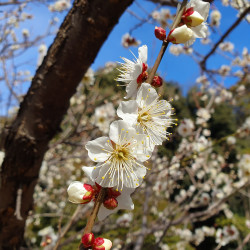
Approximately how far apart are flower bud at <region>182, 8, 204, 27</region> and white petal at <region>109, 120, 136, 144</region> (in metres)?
0.27

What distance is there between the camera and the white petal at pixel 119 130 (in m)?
0.42

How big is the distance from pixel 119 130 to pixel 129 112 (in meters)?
0.04

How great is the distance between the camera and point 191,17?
48cm

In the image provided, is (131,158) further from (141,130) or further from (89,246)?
(89,246)

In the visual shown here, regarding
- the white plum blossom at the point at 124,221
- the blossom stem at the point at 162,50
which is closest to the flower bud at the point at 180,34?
the blossom stem at the point at 162,50

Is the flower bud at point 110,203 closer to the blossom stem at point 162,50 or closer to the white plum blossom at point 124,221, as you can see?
the blossom stem at point 162,50

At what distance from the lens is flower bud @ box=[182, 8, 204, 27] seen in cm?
48

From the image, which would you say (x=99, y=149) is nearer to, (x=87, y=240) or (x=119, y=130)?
(x=119, y=130)

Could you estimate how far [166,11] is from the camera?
307 cm

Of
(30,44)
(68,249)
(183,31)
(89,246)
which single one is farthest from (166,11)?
(68,249)

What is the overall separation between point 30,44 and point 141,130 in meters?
2.45

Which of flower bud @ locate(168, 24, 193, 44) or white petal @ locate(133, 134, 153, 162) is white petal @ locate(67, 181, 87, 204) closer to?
white petal @ locate(133, 134, 153, 162)

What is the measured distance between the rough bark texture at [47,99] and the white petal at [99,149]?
0.59m

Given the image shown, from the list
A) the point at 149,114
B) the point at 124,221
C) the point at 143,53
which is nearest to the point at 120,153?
the point at 149,114
